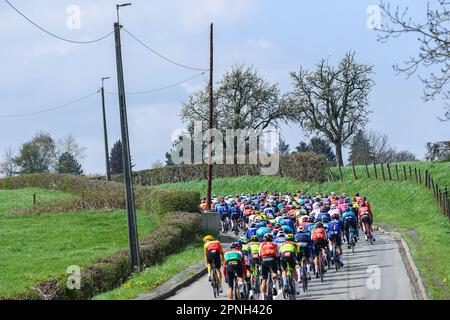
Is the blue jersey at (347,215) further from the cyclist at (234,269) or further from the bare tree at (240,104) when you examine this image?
the bare tree at (240,104)

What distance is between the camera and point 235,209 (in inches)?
1758

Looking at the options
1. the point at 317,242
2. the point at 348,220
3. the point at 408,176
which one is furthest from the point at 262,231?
the point at 408,176

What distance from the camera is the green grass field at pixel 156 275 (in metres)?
22.8

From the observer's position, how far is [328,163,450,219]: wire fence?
137ft

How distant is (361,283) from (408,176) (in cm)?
3475

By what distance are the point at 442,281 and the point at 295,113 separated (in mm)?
74271

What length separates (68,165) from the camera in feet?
426

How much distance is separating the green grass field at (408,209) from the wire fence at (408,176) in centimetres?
51

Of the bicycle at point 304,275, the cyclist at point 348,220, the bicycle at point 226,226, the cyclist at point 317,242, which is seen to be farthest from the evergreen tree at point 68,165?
the bicycle at point 304,275

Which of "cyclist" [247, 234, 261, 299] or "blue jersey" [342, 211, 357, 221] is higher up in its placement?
"blue jersey" [342, 211, 357, 221]

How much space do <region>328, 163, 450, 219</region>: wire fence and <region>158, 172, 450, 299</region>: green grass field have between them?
51 cm

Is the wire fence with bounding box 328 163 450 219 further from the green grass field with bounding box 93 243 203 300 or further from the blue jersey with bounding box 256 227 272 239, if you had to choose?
the blue jersey with bounding box 256 227 272 239

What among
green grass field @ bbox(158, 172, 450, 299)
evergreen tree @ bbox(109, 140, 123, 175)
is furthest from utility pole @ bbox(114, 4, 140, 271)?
evergreen tree @ bbox(109, 140, 123, 175)
